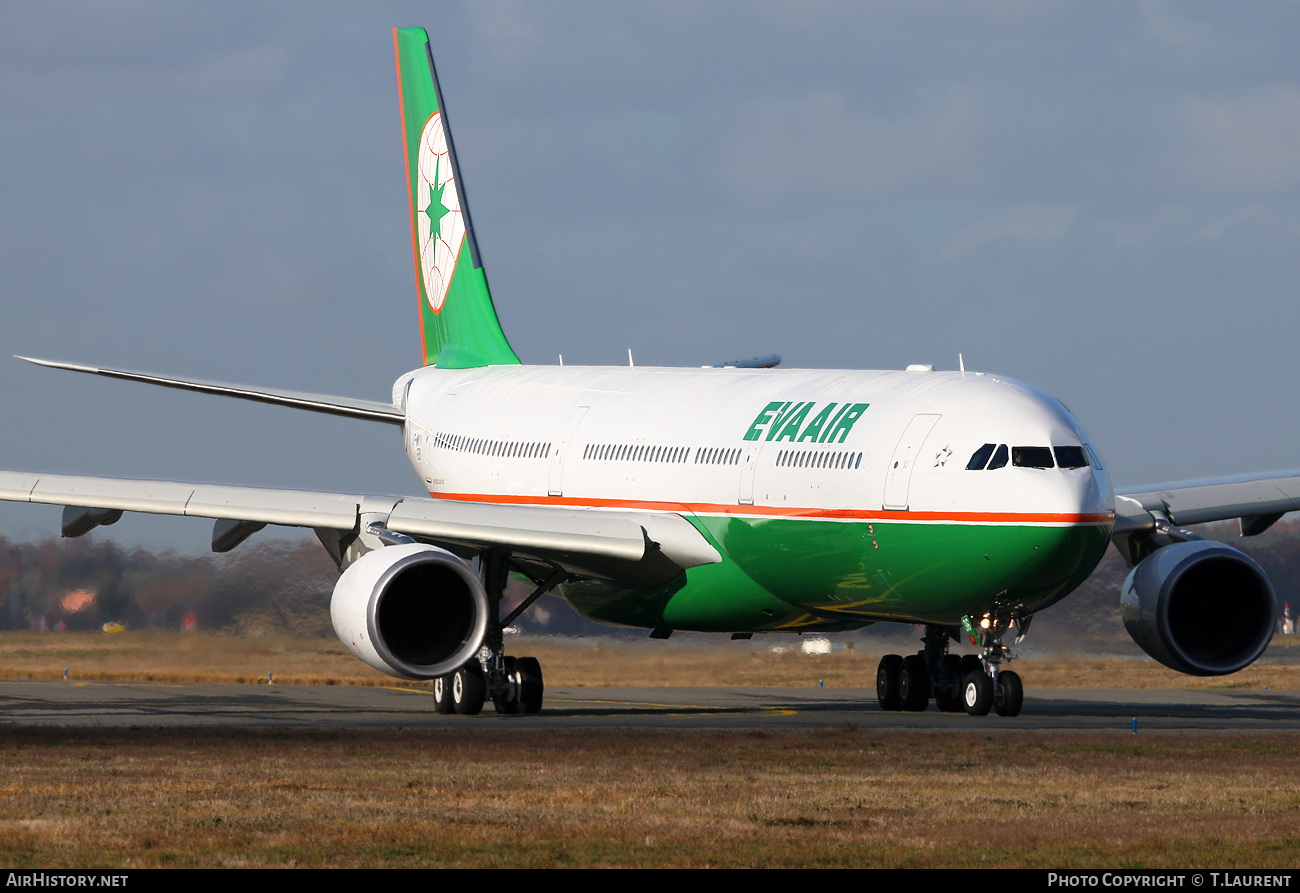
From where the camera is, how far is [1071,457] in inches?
769

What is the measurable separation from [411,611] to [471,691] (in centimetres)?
223

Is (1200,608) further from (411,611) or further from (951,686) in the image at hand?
(411,611)

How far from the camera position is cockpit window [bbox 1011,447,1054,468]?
1933 cm

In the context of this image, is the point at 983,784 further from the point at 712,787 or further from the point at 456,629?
the point at 456,629

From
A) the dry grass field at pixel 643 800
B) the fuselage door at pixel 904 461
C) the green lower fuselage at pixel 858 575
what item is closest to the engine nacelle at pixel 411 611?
the dry grass field at pixel 643 800

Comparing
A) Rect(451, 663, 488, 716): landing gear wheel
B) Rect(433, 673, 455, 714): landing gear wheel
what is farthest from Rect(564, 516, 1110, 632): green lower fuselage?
Rect(433, 673, 455, 714): landing gear wheel

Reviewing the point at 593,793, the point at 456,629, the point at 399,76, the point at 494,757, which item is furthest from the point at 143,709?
the point at 399,76

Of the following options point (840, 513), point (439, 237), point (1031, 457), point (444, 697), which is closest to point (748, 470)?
point (840, 513)

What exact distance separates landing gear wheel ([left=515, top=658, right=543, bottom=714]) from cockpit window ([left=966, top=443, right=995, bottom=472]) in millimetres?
6324

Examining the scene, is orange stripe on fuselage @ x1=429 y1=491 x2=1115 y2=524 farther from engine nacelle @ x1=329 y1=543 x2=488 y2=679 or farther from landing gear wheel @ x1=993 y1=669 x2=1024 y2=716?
engine nacelle @ x1=329 y1=543 x2=488 y2=679

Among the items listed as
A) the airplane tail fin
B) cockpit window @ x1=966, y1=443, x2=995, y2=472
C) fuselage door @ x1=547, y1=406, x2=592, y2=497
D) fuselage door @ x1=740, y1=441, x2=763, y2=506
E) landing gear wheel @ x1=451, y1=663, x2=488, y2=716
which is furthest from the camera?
the airplane tail fin

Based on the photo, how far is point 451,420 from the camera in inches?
1190

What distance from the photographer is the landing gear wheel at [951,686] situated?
23.8m
